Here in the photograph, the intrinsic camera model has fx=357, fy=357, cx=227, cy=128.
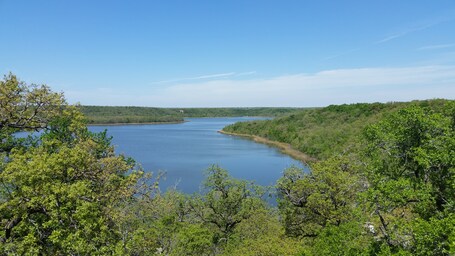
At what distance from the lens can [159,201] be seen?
50.5 feet

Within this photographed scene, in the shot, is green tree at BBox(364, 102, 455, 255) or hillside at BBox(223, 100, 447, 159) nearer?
green tree at BBox(364, 102, 455, 255)

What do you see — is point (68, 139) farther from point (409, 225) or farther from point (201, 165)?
point (201, 165)

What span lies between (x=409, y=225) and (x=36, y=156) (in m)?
11.4

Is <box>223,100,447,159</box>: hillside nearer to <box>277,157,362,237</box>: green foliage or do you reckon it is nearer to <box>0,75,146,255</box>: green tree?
<box>277,157,362,237</box>: green foliage

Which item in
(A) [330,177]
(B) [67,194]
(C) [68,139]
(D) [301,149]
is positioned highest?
(C) [68,139]

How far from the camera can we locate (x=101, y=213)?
37.2 ft

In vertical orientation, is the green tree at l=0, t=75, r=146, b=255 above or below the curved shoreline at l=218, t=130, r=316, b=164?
above

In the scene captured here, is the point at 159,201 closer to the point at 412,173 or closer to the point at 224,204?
the point at 224,204

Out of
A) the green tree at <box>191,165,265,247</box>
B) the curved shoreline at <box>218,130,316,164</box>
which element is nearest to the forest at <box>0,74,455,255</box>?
the green tree at <box>191,165,265,247</box>

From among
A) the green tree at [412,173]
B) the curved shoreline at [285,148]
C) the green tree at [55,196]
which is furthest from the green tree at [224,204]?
the curved shoreline at [285,148]

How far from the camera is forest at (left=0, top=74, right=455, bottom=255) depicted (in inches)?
408

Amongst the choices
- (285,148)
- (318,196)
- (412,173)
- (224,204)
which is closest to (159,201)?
(318,196)

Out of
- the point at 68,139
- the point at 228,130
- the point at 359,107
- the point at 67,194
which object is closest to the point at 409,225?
the point at 67,194

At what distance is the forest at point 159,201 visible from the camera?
10.4 meters
